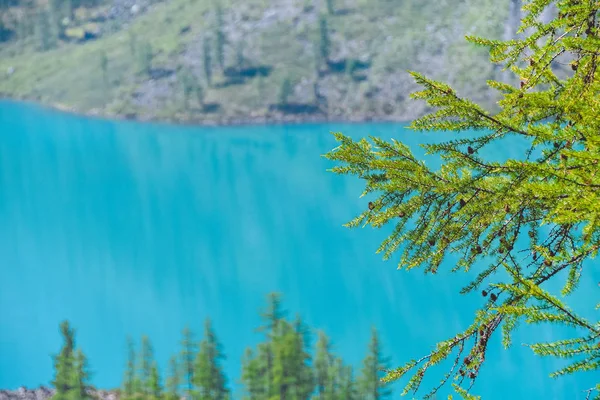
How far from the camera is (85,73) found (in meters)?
132

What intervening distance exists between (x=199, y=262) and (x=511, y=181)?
1829 inches

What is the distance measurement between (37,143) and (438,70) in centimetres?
6785

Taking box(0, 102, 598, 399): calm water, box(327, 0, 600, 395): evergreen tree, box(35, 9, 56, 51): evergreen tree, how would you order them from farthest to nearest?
box(35, 9, 56, 51): evergreen tree, box(0, 102, 598, 399): calm water, box(327, 0, 600, 395): evergreen tree

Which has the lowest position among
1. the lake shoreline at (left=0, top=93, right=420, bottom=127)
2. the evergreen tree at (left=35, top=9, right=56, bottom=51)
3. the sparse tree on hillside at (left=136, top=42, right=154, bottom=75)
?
the lake shoreline at (left=0, top=93, right=420, bottom=127)

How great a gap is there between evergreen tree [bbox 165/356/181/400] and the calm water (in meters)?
4.85

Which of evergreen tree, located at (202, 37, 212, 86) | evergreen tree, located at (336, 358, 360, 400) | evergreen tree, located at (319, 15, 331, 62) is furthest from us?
evergreen tree, located at (202, 37, 212, 86)

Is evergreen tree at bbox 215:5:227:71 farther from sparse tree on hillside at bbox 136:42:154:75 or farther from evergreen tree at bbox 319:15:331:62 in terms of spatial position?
evergreen tree at bbox 319:15:331:62

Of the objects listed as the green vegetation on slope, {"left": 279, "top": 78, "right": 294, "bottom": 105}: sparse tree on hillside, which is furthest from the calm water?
{"left": 279, "top": 78, "right": 294, "bottom": 105}: sparse tree on hillside

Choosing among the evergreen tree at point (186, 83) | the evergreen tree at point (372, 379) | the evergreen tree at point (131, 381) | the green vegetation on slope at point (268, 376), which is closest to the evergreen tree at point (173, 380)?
the green vegetation on slope at point (268, 376)

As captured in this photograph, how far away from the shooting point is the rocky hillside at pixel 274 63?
107938 millimetres

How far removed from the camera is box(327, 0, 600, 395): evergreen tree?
3873mm

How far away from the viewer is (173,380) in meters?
27.6

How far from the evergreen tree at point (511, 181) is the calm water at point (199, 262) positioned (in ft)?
91.8

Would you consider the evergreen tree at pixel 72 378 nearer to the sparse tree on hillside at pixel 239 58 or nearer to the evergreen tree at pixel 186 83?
the evergreen tree at pixel 186 83
